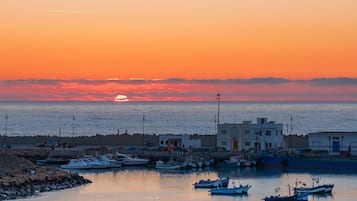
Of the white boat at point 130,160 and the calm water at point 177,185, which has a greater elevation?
the white boat at point 130,160

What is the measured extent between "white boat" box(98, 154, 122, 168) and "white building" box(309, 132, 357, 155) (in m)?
17.4

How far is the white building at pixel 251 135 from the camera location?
87750 millimetres

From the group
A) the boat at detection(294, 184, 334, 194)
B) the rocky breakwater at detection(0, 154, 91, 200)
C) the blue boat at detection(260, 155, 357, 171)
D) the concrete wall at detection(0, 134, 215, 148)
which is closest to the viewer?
the rocky breakwater at detection(0, 154, 91, 200)

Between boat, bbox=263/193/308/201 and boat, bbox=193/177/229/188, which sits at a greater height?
boat, bbox=193/177/229/188

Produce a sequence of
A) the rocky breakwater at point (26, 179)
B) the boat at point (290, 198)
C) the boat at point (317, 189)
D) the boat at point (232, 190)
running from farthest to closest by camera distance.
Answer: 1. the boat at point (317, 189)
2. the boat at point (232, 190)
3. the rocky breakwater at point (26, 179)
4. the boat at point (290, 198)

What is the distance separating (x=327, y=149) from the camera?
284 ft

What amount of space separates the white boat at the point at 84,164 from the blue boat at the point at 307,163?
13.1 metres

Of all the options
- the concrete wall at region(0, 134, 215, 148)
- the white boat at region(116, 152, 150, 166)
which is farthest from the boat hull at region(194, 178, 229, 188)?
the concrete wall at region(0, 134, 215, 148)

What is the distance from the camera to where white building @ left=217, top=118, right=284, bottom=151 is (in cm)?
8775

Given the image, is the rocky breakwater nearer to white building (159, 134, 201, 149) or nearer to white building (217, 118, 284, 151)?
white building (217, 118, 284, 151)

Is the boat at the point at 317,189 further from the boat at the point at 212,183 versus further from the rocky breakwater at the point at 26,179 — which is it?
the rocky breakwater at the point at 26,179

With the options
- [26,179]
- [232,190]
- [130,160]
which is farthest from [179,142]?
[26,179]

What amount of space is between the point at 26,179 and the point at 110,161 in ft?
66.7

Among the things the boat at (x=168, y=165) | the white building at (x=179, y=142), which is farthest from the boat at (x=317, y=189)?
the white building at (x=179, y=142)
